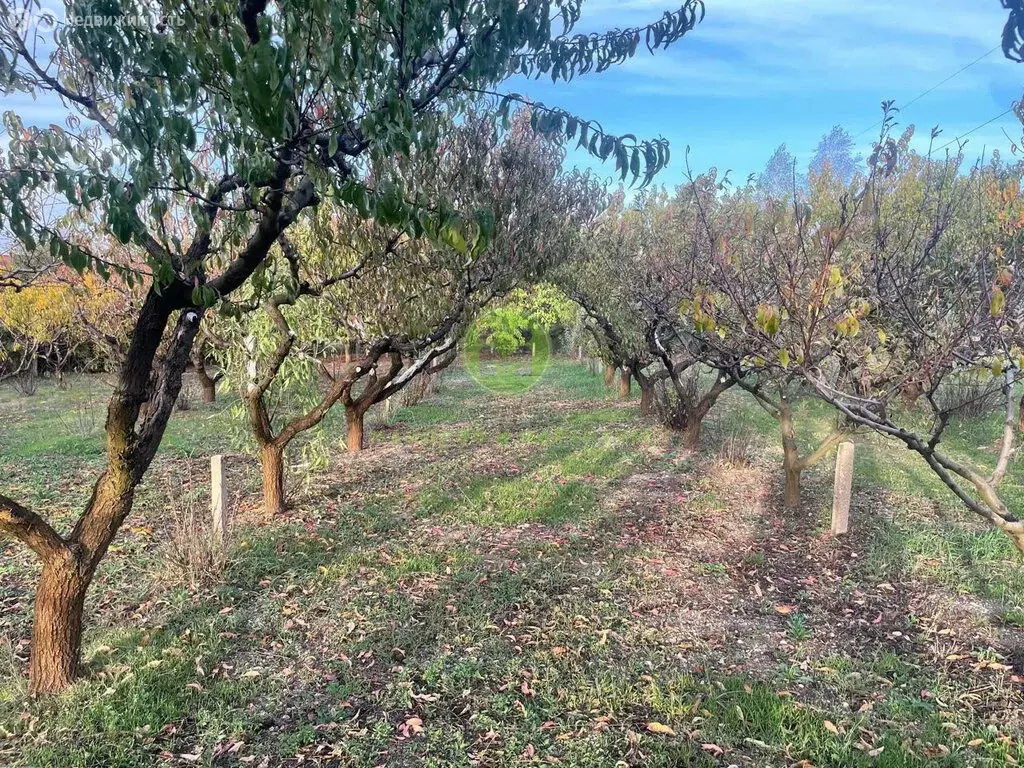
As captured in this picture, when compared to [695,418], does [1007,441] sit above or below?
above

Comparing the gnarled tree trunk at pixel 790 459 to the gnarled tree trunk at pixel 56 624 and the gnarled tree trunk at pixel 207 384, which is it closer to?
the gnarled tree trunk at pixel 56 624

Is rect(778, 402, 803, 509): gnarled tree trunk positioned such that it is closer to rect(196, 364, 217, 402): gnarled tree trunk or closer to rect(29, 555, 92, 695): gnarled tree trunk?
rect(29, 555, 92, 695): gnarled tree trunk

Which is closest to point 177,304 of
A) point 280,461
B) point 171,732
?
point 171,732

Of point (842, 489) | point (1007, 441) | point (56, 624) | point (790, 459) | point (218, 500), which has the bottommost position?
point (56, 624)

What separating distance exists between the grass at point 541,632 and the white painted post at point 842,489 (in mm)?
193

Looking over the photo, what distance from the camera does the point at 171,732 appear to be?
3217 millimetres

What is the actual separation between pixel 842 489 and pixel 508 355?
17.0m

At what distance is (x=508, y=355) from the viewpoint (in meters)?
22.5

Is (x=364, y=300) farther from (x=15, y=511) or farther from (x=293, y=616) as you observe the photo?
(x=15, y=511)

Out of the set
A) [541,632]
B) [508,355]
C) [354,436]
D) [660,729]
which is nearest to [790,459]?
[541,632]

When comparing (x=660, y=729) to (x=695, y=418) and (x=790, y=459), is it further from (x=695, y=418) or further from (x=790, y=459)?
(x=695, y=418)

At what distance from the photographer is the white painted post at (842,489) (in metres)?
6.09

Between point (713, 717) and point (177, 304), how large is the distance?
12.8 ft

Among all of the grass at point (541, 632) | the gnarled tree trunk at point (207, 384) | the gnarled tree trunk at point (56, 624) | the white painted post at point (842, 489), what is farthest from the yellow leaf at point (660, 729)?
the gnarled tree trunk at point (207, 384)
